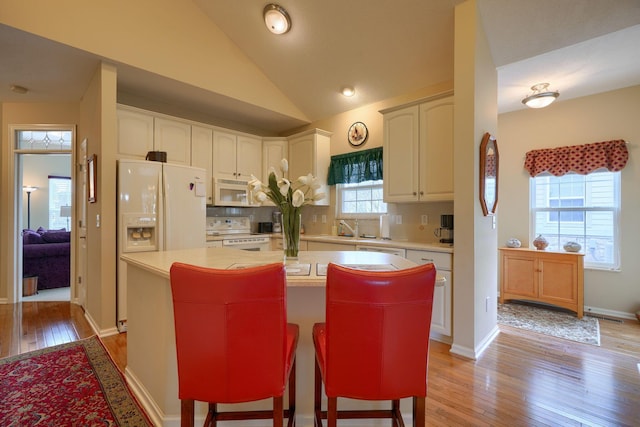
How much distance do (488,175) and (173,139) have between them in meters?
3.65

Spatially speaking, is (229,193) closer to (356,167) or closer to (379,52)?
(356,167)

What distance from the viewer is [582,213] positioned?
381 centimetres

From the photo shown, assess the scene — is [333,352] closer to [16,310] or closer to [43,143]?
[16,310]

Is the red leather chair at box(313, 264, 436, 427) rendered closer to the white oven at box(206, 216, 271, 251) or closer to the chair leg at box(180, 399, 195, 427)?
the chair leg at box(180, 399, 195, 427)

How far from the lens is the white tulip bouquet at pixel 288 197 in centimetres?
171

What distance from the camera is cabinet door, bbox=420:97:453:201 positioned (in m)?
2.94

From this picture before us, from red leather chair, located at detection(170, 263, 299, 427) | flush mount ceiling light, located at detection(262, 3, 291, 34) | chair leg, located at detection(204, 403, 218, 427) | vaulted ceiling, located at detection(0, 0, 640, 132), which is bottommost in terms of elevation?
chair leg, located at detection(204, 403, 218, 427)

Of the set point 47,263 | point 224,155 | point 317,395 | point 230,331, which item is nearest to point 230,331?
point 230,331

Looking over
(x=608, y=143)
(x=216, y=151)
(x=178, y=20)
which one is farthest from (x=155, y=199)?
(x=608, y=143)

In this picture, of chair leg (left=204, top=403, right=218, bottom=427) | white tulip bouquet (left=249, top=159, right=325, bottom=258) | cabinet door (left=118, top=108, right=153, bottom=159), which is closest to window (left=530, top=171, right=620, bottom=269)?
white tulip bouquet (left=249, top=159, right=325, bottom=258)

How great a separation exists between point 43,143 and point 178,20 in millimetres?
2683

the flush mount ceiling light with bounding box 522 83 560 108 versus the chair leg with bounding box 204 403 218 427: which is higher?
the flush mount ceiling light with bounding box 522 83 560 108

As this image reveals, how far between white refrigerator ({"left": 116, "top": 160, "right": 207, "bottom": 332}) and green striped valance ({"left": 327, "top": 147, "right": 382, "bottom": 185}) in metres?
1.87

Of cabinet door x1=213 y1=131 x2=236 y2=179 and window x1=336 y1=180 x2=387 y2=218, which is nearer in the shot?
window x1=336 y1=180 x2=387 y2=218
